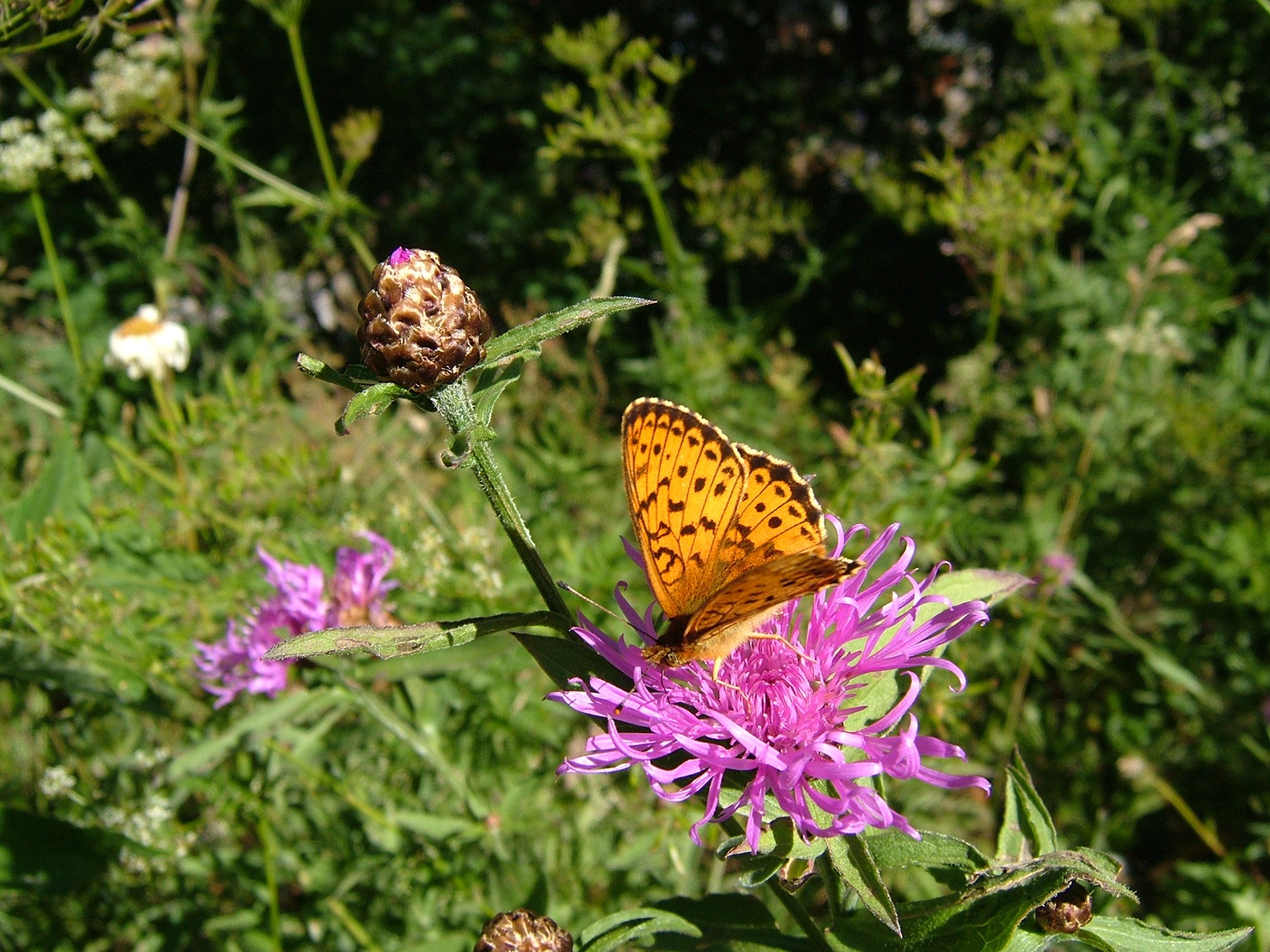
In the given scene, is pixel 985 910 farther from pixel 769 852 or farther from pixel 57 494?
pixel 57 494

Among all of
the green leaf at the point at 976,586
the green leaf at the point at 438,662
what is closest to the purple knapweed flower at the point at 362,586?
the green leaf at the point at 438,662

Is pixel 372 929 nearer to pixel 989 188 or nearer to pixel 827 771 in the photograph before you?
pixel 827 771

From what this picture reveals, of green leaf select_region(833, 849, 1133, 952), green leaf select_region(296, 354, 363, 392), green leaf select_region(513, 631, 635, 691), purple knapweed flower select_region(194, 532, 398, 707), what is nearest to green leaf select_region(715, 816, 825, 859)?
green leaf select_region(833, 849, 1133, 952)

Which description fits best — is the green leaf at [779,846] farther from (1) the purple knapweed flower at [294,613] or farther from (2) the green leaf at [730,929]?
(1) the purple knapweed flower at [294,613]

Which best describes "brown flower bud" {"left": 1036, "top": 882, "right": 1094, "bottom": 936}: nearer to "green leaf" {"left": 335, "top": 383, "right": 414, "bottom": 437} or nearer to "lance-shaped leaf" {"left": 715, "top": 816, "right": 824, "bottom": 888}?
"lance-shaped leaf" {"left": 715, "top": 816, "right": 824, "bottom": 888}

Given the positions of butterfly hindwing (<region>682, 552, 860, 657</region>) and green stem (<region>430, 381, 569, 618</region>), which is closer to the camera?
butterfly hindwing (<region>682, 552, 860, 657</region>)

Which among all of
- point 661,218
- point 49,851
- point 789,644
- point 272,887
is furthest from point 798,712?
point 661,218
